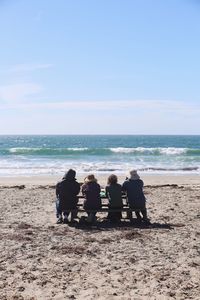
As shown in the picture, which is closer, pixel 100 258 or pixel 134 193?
pixel 100 258

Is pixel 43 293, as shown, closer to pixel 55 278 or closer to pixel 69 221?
pixel 55 278

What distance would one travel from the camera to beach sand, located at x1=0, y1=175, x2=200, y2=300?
5.71 meters

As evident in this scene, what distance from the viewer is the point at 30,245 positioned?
307 inches

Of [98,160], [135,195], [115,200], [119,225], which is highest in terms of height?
[135,195]

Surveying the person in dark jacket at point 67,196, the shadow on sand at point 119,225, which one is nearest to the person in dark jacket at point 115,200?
the shadow on sand at point 119,225

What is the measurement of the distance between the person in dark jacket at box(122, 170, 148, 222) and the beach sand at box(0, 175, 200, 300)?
37 cm

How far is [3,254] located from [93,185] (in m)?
3.18

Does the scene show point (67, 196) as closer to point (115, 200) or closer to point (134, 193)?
point (115, 200)

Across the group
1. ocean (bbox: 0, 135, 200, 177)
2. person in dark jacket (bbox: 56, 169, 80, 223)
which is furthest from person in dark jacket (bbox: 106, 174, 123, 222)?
ocean (bbox: 0, 135, 200, 177)

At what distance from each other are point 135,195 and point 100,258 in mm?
3148

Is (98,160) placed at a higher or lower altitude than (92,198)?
lower

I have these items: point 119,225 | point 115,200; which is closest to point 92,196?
point 115,200

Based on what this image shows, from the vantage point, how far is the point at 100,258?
704 centimetres

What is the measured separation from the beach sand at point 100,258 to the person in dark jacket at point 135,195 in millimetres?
367
